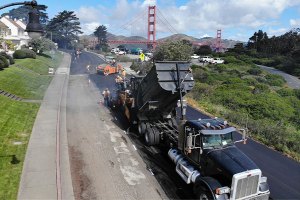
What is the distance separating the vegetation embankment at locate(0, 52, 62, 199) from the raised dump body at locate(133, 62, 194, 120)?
676 centimetres

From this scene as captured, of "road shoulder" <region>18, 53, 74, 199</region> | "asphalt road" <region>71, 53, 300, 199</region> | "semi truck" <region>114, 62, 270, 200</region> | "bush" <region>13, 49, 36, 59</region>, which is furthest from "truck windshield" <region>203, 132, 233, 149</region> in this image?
"bush" <region>13, 49, 36, 59</region>

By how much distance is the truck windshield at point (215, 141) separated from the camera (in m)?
11.5

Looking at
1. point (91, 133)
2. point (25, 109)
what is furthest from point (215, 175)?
point (25, 109)

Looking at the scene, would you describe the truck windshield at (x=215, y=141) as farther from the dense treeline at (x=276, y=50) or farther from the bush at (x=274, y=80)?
the dense treeline at (x=276, y=50)

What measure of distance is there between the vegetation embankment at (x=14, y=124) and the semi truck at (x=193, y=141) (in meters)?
6.41

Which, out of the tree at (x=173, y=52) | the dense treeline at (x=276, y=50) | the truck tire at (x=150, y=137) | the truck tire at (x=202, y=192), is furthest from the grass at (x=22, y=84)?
the dense treeline at (x=276, y=50)

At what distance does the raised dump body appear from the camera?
15211 mm

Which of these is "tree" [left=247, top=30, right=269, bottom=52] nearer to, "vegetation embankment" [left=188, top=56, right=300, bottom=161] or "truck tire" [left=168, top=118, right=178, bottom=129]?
"vegetation embankment" [left=188, top=56, right=300, bottom=161]

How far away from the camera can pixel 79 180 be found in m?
12.7

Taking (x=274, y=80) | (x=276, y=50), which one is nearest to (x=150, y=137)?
(x=274, y=80)

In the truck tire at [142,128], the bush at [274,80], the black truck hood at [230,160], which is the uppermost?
the bush at [274,80]

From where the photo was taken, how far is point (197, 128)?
11.8m

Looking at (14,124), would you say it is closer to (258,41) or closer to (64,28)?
(258,41)

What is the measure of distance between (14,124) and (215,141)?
13183 millimetres
